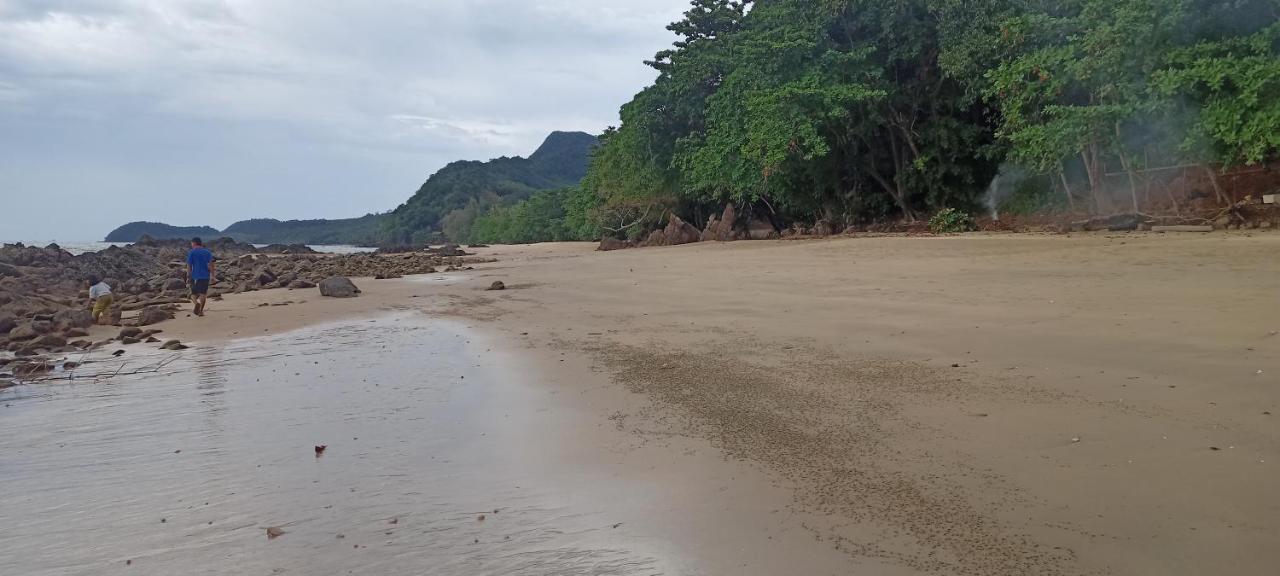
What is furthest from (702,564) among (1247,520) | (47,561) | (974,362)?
(974,362)

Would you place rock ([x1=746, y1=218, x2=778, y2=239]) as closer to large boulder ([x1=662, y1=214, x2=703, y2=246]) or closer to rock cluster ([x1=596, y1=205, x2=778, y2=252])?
rock cluster ([x1=596, y1=205, x2=778, y2=252])

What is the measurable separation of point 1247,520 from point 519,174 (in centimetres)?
15830

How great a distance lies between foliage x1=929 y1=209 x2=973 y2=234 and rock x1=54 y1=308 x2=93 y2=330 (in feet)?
60.9

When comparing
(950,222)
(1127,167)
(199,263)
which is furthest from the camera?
(950,222)

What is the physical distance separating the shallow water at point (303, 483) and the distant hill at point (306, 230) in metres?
139

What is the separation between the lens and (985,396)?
14.8 feet

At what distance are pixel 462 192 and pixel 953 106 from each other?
106546 mm

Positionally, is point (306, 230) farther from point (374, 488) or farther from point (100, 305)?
point (374, 488)

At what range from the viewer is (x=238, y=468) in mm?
4141

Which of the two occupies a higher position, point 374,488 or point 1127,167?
point 1127,167

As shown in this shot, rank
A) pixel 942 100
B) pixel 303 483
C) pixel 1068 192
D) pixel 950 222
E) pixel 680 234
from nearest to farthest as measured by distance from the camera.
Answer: pixel 303 483 → pixel 1068 192 → pixel 950 222 → pixel 942 100 → pixel 680 234

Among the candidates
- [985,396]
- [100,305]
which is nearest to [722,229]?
[100,305]

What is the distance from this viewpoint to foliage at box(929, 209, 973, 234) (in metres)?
21.4

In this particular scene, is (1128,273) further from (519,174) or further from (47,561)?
(519,174)
